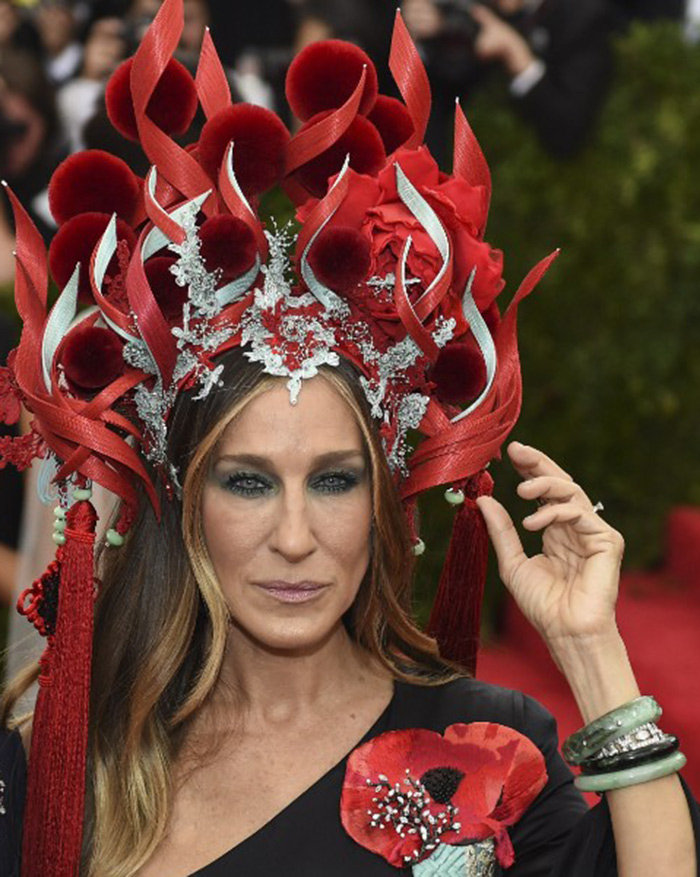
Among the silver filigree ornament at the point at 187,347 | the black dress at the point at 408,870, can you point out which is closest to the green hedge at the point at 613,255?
the black dress at the point at 408,870

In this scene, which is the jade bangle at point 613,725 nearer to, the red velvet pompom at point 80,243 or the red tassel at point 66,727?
the red tassel at point 66,727

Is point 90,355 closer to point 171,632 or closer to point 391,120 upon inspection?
point 171,632

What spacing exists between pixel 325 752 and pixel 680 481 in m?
3.84

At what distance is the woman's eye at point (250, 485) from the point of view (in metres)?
2.24

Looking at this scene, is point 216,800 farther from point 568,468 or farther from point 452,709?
point 568,468

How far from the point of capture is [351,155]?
2338mm

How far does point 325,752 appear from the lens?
2.38 m

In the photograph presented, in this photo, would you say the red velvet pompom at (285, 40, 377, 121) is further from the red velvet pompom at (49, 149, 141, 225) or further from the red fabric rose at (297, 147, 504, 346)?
the red velvet pompom at (49, 149, 141, 225)

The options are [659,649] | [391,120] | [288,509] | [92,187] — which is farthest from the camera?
[659,649]

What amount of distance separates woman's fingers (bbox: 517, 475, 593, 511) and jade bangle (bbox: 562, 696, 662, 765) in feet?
0.97

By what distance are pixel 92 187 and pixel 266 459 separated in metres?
0.48

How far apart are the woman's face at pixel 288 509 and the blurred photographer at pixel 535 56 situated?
3.53 metres

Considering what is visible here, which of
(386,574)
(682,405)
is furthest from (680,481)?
(386,574)

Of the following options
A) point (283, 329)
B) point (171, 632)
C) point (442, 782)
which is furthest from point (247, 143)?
point (442, 782)
